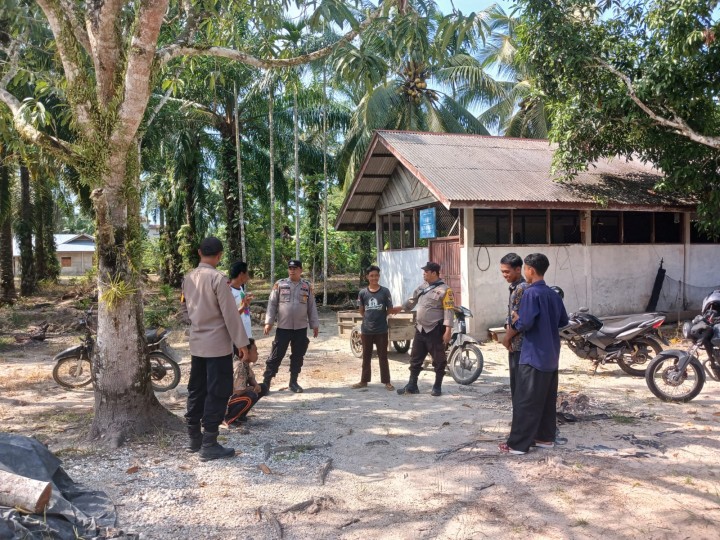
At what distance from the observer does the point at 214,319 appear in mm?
4688

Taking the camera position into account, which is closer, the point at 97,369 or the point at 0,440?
the point at 0,440

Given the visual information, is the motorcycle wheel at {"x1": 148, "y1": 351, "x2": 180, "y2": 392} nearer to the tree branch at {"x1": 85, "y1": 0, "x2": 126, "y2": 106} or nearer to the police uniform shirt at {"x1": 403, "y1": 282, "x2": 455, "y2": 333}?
the police uniform shirt at {"x1": 403, "y1": 282, "x2": 455, "y2": 333}

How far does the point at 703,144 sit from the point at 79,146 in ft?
34.8

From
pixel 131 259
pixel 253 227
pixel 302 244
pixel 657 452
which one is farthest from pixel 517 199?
pixel 253 227

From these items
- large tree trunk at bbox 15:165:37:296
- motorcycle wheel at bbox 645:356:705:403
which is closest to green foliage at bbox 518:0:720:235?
motorcycle wheel at bbox 645:356:705:403

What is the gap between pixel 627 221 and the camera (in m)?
12.8

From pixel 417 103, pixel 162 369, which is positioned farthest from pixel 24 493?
pixel 417 103

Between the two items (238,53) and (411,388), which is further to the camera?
(411,388)

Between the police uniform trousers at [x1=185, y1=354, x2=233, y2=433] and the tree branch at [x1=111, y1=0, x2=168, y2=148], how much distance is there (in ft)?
6.99

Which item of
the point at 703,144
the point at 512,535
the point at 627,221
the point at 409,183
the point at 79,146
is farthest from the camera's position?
the point at 409,183

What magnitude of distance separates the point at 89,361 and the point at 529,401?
594 cm

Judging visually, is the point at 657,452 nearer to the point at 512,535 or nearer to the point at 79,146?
the point at 512,535

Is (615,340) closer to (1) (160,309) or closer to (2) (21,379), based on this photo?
(2) (21,379)

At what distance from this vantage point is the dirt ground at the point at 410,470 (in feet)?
11.6
